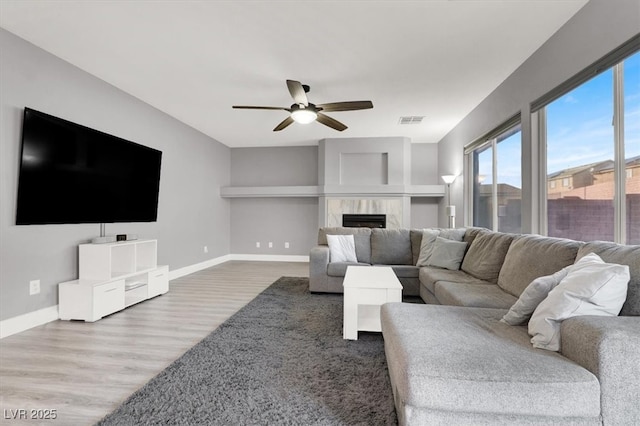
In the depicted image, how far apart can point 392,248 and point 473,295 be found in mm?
1922

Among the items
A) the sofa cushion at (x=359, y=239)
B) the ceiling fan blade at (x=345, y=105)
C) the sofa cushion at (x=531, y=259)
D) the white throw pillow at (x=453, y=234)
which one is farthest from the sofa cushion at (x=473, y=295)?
the ceiling fan blade at (x=345, y=105)

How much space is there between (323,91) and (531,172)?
2.49 meters

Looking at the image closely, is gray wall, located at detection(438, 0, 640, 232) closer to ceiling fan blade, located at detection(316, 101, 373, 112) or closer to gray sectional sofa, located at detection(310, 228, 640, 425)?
gray sectional sofa, located at detection(310, 228, 640, 425)

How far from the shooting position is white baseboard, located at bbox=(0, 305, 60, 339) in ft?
8.13

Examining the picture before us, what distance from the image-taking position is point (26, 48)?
2656mm

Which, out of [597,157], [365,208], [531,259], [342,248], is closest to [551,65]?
[597,157]

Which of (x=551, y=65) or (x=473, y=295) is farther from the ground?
(x=551, y=65)

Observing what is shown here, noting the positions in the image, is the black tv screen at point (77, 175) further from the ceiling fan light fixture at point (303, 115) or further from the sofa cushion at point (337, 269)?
the sofa cushion at point (337, 269)

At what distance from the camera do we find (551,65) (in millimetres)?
2648

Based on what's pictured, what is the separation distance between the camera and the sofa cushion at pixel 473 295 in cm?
213

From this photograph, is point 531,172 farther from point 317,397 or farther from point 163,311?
point 163,311

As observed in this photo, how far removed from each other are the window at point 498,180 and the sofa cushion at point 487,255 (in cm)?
66

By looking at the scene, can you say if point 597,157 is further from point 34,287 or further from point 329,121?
point 34,287

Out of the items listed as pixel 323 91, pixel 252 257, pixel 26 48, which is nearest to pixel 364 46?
pixel 323 91
